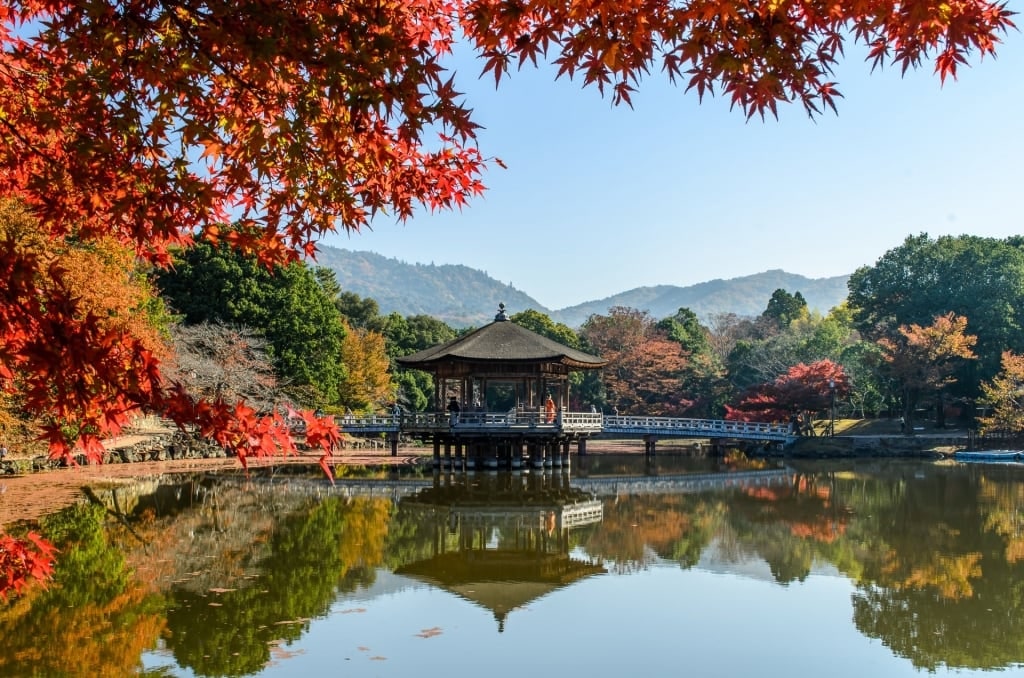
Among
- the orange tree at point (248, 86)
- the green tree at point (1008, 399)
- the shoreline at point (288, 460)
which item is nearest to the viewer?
the orange tree at point (248, 86)

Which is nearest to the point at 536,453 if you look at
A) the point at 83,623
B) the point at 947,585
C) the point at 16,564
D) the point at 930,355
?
the point at 947,585

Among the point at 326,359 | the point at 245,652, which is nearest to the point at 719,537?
Result: the point at 245,652

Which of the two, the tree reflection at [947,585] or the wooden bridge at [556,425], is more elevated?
the wooden bridge at [556,425]

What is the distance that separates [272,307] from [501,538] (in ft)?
61.6

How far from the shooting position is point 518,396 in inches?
957

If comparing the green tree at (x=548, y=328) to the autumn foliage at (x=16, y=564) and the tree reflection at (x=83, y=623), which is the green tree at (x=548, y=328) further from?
the autumn foliage at (x=16, y=564)

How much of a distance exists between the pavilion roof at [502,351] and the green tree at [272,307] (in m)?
6.18

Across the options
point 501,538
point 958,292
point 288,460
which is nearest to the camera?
point 501,538

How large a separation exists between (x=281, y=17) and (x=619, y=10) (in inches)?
47.0

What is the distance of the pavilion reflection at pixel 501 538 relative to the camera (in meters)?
9.48

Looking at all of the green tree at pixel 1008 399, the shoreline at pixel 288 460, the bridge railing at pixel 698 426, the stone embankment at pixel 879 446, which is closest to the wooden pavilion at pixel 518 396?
the shoreline at pixel 288 460

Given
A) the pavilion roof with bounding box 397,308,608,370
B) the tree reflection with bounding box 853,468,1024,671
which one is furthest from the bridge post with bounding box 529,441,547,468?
the tree reflection with bounding box 853,468,1024,671

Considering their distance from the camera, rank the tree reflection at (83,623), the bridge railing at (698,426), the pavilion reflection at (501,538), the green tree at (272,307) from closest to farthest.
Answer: the tree reflection at (83,623), the pavilion reflection at (501,538), the bridge railing at (698,426), the green tree at (272,307)

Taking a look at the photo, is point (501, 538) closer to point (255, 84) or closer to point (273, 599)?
point (273, 599)
